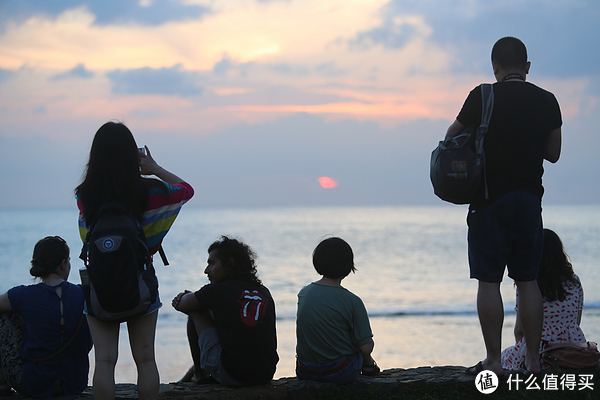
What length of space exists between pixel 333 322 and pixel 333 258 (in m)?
0.38

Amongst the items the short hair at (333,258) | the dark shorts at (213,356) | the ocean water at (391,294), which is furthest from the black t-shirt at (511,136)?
the ocean water at (391,294)

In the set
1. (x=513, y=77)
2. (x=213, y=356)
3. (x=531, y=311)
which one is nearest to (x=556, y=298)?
(x=531, y=311)

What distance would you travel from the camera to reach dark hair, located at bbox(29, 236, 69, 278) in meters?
2.92

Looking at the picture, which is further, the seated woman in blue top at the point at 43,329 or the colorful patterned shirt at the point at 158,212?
the seated woman in blue top at the point at 43,329

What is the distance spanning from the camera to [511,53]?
9.94 feet

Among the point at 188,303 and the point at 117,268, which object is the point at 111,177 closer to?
the point at 117,268

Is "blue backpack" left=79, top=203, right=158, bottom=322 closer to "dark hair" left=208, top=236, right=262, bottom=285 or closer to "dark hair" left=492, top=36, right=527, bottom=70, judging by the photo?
"dark hair" left=208, top=236, right=262, bottom=285

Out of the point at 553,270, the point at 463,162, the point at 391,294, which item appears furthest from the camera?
the point at 391,294

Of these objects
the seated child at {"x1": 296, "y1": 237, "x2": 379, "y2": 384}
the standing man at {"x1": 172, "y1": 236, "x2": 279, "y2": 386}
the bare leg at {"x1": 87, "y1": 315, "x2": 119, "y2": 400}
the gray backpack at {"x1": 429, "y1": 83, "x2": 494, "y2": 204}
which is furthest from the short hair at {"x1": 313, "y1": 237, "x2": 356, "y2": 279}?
the bare leg at {"x1": 87, "y1": 315, "x2": 119, "y2": 400}

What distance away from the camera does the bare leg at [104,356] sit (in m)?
2.42

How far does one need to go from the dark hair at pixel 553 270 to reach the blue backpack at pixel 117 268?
8.28 feet

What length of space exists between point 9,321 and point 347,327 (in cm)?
203

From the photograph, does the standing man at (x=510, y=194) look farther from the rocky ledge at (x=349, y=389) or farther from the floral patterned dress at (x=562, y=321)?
the floral patterned dress at (x=562, y=321)

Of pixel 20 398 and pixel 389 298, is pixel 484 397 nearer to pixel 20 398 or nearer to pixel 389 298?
pixel 20 398
